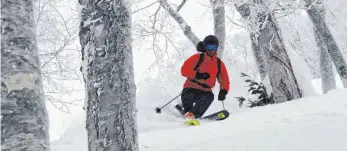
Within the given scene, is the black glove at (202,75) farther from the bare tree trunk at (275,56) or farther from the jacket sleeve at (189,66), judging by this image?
the bare tree trunk at (275,56)

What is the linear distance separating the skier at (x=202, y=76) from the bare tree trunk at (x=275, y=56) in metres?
0.97

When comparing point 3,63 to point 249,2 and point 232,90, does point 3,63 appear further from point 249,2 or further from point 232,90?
point 232,90

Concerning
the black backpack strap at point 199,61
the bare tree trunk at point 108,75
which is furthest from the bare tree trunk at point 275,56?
the bare tree trunk at point 108,75

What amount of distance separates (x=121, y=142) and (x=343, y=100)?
12.4 feet

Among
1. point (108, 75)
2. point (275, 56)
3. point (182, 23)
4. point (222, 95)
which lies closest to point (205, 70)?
point (222, 95)

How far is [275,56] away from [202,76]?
1.48 metres

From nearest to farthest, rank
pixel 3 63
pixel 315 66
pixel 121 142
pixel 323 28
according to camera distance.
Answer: pixel 3 63 < pixel 121 142 < pixel 323 28 < pixel 315 66

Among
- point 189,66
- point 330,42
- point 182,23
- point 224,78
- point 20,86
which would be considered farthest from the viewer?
point 182,23

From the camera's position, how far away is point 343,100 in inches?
187

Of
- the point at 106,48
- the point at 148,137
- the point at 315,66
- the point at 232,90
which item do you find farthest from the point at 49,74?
the point at 315,66

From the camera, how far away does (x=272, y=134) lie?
3.12 metres

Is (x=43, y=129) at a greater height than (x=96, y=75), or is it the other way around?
(x=96, y=75)

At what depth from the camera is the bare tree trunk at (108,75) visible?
2080mm

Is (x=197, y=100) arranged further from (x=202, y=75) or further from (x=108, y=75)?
(x=108, y=75)
